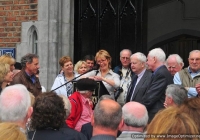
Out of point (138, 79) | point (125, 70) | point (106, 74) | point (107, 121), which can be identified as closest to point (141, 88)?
point (138, 79)

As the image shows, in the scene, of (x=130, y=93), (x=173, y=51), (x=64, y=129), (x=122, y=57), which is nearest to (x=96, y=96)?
(x=130, y=93)

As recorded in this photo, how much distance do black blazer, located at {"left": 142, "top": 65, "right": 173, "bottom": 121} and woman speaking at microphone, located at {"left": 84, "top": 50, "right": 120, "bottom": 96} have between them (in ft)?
2.50

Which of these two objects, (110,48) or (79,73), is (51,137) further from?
(110,48)

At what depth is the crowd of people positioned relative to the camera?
2613mm

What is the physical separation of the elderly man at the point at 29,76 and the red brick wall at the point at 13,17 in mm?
1411

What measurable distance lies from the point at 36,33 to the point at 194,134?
5.56 metres

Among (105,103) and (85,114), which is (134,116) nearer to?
(105,103)

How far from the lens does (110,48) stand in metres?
7.83

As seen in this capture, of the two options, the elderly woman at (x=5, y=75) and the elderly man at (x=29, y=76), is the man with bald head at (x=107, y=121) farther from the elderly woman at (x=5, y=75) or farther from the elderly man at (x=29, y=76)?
the elderly man at (x=29, y=76)

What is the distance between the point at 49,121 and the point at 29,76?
2.68 metres

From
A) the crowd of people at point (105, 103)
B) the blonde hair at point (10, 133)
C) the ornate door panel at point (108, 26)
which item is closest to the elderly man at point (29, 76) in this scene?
the crowd of people at point (105, 103)

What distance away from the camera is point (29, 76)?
6.24 meters

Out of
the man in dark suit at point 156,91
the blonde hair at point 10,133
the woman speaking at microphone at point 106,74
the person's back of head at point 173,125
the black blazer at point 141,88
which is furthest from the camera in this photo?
the woman speaking at microphone at point 106,74

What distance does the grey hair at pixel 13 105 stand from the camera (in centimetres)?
347
